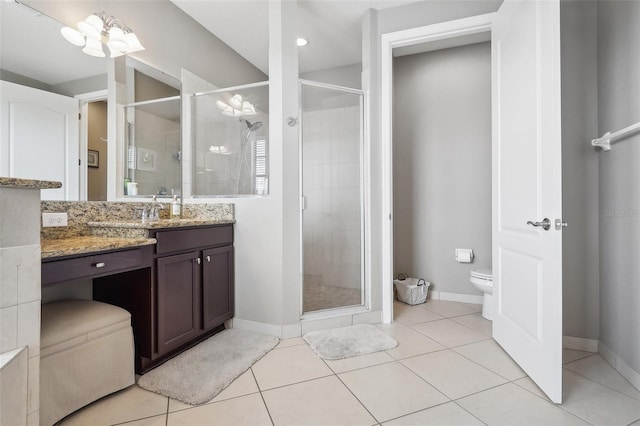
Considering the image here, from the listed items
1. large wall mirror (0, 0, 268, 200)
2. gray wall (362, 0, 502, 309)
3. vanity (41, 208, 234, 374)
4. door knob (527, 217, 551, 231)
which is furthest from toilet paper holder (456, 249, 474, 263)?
vanity (41, 208, 234, 374)

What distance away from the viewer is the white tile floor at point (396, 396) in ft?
4.51

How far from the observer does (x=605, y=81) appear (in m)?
1.85

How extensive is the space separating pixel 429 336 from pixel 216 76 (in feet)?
10.3

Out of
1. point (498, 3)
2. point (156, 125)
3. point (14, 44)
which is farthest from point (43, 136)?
point (498, 3)

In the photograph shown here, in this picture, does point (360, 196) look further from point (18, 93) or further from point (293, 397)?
point (18, 93)

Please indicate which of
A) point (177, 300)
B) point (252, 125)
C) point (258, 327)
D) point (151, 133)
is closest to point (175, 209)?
point (151, 133)

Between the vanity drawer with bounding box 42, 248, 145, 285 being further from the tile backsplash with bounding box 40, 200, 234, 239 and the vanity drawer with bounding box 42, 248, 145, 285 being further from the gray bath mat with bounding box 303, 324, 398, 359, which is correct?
the gray bath mat with bounding box 303, 324, 398, 359

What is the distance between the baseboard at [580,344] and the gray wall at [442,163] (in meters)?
1.02

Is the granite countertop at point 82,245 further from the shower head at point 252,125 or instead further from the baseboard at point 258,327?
the shower head at point 252,125

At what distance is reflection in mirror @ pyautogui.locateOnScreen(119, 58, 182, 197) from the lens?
220 centimetres

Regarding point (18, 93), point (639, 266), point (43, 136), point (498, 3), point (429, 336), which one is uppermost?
point (498, 3)

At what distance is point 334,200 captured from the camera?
2.64m

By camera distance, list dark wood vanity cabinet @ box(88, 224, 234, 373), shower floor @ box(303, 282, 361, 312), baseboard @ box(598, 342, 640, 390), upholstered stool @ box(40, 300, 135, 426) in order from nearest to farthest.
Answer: upholstered stool @ box(40, 300, 135, 426) < baseboard @ box(598, 342, 640, 390) < dark wood vanity cabinet @ box(88, 224, 234, 373) < shower floor @ box(303, 282, 361, 312)

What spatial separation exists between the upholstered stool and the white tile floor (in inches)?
3.8
